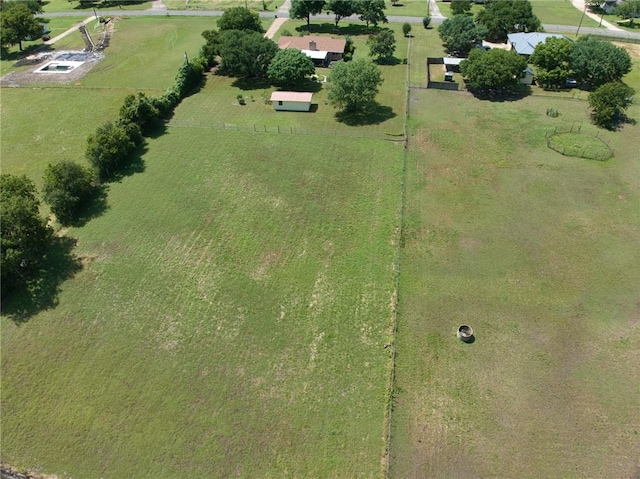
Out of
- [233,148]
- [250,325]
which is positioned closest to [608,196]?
[250,325]

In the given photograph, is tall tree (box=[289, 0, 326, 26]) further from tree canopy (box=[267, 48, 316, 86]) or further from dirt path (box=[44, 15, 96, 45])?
dirt path (box=[44, 15, 96, 45])

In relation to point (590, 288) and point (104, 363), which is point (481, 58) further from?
point (104, 363)

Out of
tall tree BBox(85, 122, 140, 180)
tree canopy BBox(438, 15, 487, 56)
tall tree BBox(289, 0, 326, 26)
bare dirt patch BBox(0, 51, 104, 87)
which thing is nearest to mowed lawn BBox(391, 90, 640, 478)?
tree canopy BBox(438, 15, 487, 56)

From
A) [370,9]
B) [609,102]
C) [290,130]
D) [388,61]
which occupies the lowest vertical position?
[290,130]

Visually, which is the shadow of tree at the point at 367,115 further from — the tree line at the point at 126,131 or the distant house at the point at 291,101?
the distant house at the point at 291,101

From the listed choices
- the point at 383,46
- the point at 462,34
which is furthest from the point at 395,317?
the point at 462,34

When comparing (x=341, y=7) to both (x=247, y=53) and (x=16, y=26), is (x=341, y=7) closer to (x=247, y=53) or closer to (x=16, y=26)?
(x=247, y=53)
